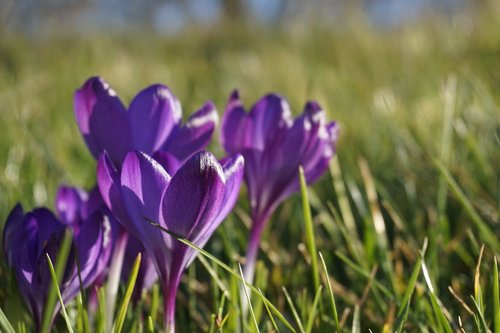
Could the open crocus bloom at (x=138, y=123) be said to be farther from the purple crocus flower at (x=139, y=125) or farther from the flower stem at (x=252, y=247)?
the flower stem at (x=252, y=247)

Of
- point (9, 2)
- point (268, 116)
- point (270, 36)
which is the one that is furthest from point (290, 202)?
point (9, 2)

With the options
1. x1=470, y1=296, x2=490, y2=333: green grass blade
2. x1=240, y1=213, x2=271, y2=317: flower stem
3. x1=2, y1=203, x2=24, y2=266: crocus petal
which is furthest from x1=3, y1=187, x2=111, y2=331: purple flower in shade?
x1=470, y1=296, x2=490, y2=333: green grass blade

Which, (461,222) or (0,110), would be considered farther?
(0,110)

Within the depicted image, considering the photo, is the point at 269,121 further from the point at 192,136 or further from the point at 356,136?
the point at 356,136

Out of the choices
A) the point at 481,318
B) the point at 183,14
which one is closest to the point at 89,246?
the point at 481,318

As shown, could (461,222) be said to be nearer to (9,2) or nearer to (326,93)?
(326,93)

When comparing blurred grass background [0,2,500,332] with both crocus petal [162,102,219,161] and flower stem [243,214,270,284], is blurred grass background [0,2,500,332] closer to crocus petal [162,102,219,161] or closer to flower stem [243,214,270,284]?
flower stem [243,214,270,284]
